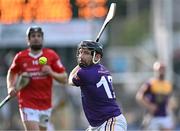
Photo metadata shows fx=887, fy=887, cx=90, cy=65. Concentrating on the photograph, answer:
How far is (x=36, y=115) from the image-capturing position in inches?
533

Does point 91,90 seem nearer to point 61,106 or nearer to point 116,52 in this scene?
point 61,106

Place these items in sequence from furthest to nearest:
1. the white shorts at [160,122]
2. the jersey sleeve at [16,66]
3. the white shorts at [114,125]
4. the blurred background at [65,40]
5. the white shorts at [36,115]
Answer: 1. the blurred background at [65,40]
2. the white shorts at [160,122]
3. the jersey sleeve at [16,66]
4. the white shorts at [36,115]
5. the white shorts at [114,125]

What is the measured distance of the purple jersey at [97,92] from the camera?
450 inches

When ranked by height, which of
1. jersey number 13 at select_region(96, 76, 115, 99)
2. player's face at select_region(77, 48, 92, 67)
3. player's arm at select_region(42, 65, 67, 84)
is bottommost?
player's arm at select_region(42, 65, 67, 84)

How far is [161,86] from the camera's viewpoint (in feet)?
59.7

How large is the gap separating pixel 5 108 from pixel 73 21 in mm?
3110

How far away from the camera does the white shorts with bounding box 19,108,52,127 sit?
44.4 feet

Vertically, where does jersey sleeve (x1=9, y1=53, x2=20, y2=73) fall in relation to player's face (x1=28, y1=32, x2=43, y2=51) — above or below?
Answer: below

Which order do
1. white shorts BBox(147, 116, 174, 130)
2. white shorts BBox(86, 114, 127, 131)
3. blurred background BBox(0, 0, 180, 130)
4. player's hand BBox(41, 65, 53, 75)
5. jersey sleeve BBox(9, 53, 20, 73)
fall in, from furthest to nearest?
blurred background BBox(0, 0, 180, 130)
white shorts BBox(147, 116, 174, 130)
jersey sleeve BBox(9, 53, 20, 73)
player's hand BBox(41, 65, 53, 75)
white shorts BBox(86, 114, 127, 131)

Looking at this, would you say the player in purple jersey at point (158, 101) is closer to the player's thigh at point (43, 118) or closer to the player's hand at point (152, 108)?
the player's hand at point (152, 108)

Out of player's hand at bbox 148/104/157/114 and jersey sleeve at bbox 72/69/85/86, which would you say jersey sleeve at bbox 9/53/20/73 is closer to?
jersey sleeve at bbox 72/69/85/86

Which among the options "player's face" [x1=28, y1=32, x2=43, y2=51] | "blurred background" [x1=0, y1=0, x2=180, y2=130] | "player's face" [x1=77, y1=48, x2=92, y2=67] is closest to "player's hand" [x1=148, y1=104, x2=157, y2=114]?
"player's face" [x1=28, y1=32, x2=43, y2=51]

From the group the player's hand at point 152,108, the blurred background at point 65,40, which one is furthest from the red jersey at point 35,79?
the blurred background at point 65,40

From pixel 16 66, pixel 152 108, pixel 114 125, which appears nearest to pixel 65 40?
pixel 152 108
